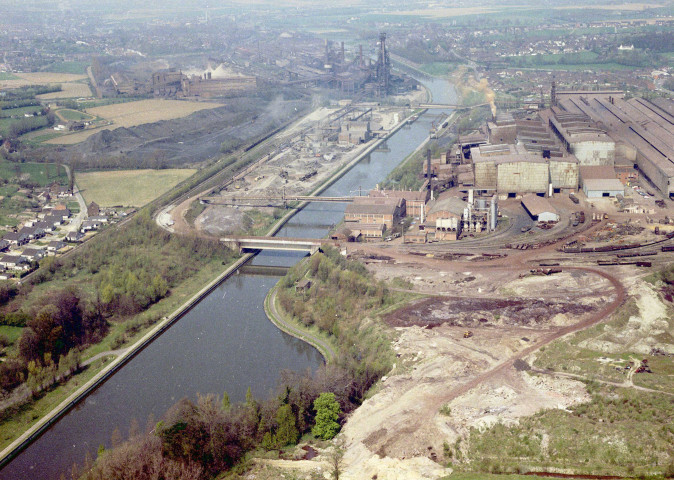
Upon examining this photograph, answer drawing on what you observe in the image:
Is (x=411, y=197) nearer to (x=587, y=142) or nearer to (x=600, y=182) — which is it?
(x=600, y=182)

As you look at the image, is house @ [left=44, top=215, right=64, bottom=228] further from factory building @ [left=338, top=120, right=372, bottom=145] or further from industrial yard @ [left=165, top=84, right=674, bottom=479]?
factory building @ [left=338, top=120, right=372, bottom=145]

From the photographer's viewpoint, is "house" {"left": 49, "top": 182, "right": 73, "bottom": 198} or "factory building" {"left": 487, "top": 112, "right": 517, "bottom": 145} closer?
"house" {"left": 49, "top": 182, "right": 73, "bottom": 198}

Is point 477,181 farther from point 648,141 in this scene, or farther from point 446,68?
point 446,68

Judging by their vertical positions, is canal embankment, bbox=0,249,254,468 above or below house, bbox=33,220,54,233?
below

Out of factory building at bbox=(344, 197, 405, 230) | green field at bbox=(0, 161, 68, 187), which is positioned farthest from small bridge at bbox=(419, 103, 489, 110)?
green field at bbox=(0, 161, 68, 187)

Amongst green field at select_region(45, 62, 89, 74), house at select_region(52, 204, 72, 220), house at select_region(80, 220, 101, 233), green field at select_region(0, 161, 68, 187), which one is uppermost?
green field at select_region(45, 62, 89, 74)

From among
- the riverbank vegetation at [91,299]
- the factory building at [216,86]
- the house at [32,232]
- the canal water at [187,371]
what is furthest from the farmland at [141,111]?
the canal water at [187,371]

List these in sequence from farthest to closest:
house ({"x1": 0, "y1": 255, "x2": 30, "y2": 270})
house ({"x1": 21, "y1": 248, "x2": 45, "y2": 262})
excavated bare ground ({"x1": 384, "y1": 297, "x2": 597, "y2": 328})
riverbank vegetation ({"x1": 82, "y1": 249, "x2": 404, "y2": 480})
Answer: house ({"x1": 21, "y1": 248, "x2": 45, "y2": 262})
house ({"x1": 0, "y1": 255, "x2": 30, "y2": 270})
excavated bare ground ({"x1": 384, "y1": 297, "x2": 597, "y2": 328})
riverbank vegetation ({"x1": 82, "y1": 249, "x2": 404, "y2": 480})

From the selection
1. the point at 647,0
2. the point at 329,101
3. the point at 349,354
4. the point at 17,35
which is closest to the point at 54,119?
the point at 329,101
